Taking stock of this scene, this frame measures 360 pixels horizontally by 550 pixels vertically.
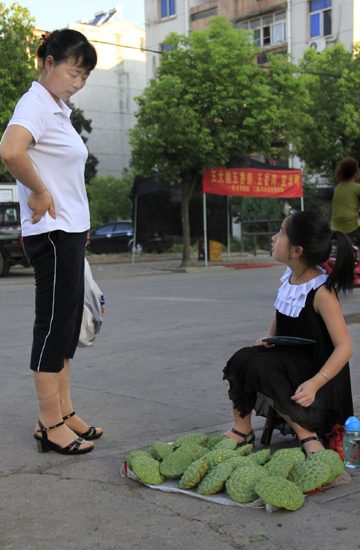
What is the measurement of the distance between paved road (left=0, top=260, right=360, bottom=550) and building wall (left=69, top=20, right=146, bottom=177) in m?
45.4

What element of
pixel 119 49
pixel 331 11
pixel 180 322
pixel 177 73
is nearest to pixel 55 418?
pixel 180 322

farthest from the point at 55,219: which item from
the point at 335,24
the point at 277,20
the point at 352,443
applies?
the point at 277,20

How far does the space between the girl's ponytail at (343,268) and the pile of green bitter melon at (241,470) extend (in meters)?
0.76

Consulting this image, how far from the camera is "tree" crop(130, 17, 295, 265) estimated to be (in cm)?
1783

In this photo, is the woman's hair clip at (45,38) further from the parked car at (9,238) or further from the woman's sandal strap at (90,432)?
the parked car at (9,238)

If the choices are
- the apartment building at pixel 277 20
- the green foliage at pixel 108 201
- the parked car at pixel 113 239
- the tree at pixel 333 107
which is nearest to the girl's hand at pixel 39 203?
the parked car at pixel 113 239

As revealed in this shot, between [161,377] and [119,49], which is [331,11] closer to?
[119,49]

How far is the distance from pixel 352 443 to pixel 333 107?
28.8 m

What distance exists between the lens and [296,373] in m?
2.99

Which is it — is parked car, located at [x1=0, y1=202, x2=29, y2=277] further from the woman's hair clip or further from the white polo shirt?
the white polo shirt

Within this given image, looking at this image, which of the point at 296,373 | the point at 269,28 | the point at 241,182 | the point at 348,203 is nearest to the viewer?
the point at 296,373

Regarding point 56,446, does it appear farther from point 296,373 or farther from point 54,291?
point 296,373

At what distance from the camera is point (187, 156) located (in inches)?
712

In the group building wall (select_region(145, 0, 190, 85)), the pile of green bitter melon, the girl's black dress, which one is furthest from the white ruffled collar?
building wall (select_region(145, 0, 190, 85))
